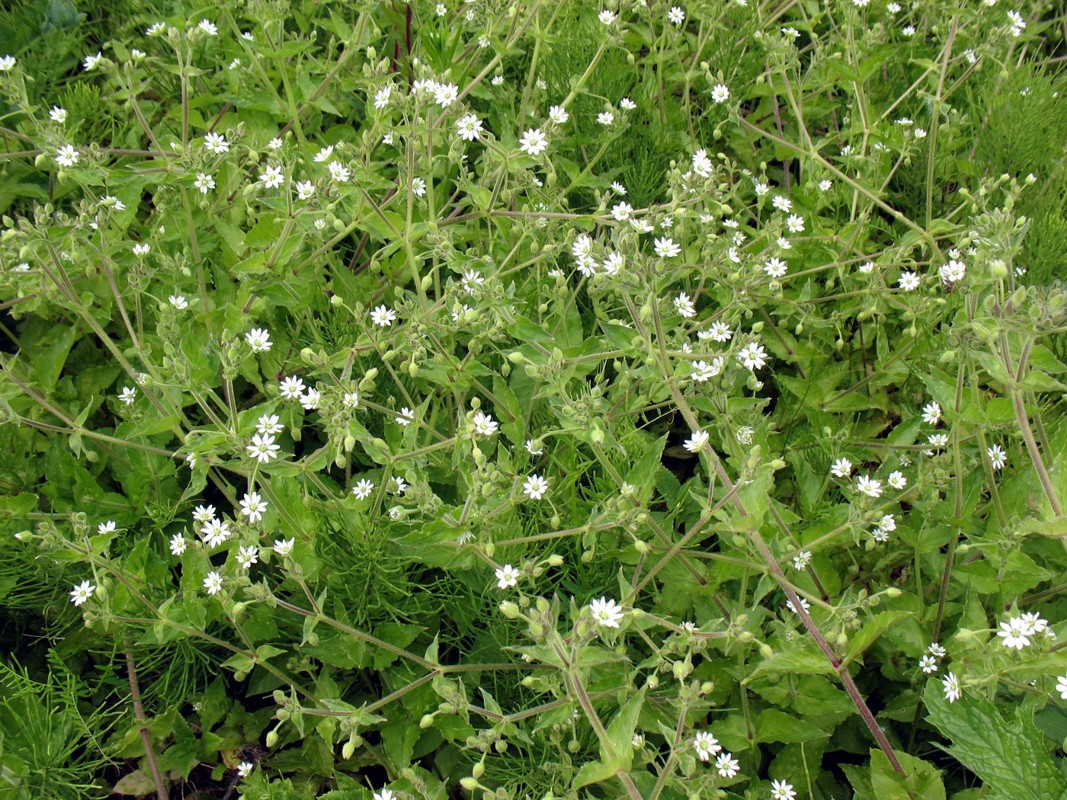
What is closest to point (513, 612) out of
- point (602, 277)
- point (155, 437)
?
point (602, 277)

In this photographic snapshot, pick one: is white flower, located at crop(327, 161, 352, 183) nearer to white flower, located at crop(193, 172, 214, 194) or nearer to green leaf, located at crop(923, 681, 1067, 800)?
white flower, located at crop(193, 172, 214, 194)

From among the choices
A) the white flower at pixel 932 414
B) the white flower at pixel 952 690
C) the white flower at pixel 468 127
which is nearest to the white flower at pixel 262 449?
the white flower at pixel 468 127

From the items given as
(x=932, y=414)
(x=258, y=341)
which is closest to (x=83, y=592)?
(x=258, y=341)

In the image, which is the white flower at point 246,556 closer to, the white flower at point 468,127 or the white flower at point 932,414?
the white flower at point 468,127

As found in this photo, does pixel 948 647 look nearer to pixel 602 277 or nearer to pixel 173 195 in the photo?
pixel 602 277

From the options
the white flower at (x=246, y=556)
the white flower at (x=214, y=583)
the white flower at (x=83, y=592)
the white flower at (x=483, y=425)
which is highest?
the white flower at (x=483, y=425)

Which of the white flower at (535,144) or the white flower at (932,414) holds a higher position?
the white flower at (535,144)

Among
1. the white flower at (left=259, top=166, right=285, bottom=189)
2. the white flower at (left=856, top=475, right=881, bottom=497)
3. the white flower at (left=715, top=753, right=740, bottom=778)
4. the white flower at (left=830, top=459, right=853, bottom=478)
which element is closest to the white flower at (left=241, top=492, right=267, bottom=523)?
the white flower at (left=259, top=166, right=285, bottom=189)
